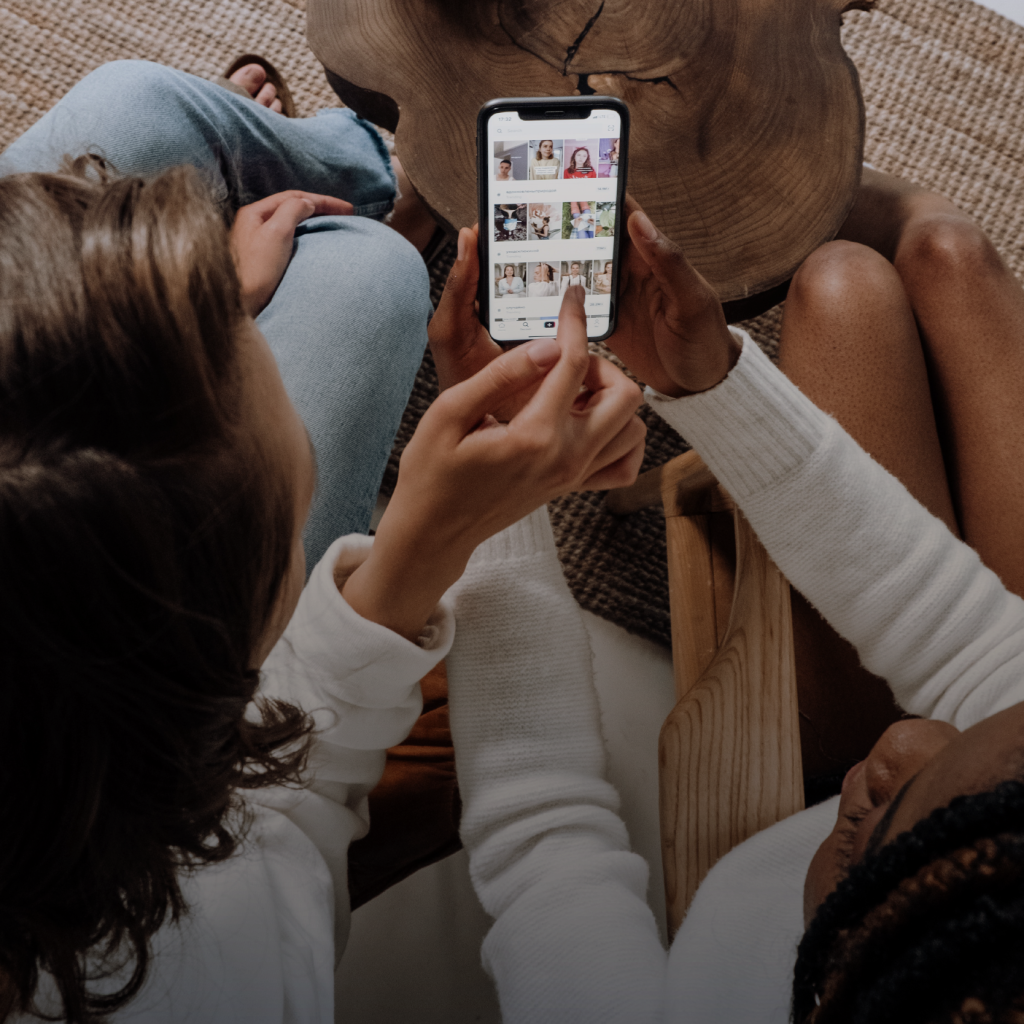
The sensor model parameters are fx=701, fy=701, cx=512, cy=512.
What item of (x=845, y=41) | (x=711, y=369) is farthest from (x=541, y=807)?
(x=845, y=41)

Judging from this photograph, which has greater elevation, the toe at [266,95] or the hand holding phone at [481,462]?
the toe at [266,95]

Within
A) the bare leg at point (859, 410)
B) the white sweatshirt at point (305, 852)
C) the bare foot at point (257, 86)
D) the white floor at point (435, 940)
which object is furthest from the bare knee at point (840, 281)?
the bare foot at point (257, 86)

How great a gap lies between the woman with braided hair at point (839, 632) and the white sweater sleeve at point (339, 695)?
61 millimetres

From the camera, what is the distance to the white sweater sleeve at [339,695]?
0.55 m

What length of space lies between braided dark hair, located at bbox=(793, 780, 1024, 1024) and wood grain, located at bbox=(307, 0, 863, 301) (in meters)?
0.56

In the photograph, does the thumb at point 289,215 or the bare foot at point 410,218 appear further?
the bare foot at point 410,218

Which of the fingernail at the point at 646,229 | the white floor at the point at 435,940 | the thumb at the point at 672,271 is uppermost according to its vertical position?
the fingernail at the point at 646,229

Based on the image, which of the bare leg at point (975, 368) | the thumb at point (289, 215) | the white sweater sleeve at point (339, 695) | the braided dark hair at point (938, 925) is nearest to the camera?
the braided dark hair at point (938, 925)

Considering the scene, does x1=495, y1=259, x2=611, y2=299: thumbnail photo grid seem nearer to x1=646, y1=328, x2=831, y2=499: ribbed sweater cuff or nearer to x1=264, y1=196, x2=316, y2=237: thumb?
x1=646, y1=328, x2=831, y2=499: ribbed sweater cuff

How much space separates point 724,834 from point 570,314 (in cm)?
41

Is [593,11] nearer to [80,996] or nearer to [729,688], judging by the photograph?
[729,688]

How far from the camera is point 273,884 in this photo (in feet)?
1.68

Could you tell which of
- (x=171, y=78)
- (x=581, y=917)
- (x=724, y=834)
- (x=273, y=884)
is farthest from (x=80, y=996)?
(x=171, y=78)

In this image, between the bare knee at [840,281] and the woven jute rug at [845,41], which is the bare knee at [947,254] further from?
the woven jute rug at [845,41]
